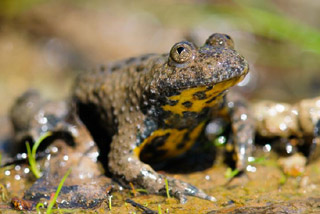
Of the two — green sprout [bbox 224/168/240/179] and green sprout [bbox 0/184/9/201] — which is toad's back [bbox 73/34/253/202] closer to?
green sprout [bbox 224/168/240/179]

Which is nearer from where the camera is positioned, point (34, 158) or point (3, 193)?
point (3, 193)

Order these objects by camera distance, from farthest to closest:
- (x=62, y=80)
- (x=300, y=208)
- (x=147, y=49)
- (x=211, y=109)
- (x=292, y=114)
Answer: (x=147, y=49), (x=62, y=80), (x=292, y=114), (x=211, y=109), (x=300, y=208)

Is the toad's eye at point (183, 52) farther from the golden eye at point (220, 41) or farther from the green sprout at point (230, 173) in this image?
the green sprout at point (230, 173)

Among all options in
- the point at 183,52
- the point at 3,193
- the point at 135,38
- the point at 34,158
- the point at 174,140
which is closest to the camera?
the point at 183,52

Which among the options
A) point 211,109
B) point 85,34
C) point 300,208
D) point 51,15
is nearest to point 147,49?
point 85,34

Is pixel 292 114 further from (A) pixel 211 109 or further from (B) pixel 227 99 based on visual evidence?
(A) pixel 211 109

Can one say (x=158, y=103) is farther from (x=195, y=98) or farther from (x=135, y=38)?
(x=135, y=38)

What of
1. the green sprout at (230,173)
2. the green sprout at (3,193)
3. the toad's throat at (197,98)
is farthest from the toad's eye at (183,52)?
the green sprout at (3,193)

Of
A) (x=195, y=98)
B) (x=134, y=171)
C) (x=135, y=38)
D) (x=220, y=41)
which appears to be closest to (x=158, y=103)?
(x=195, y=98)
